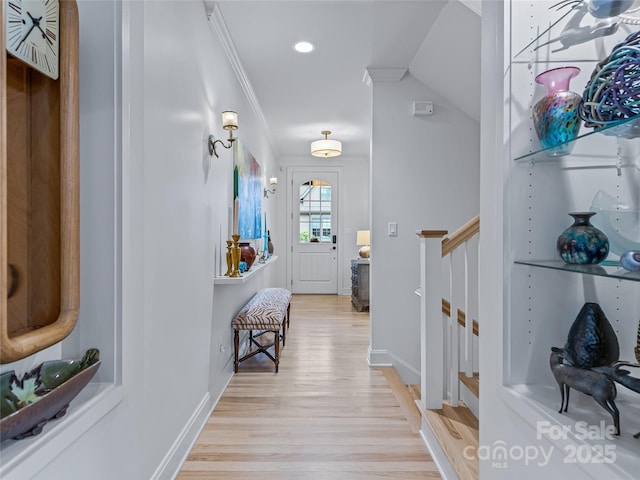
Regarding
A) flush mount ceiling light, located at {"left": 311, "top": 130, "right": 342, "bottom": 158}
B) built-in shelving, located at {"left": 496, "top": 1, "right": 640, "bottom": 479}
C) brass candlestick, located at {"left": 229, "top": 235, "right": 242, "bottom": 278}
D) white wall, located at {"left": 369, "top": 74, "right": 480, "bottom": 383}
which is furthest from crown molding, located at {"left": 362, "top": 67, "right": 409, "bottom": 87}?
built-in shelving, located at {"left": 496, "top": 1, "right": 640, "bottom": 479}

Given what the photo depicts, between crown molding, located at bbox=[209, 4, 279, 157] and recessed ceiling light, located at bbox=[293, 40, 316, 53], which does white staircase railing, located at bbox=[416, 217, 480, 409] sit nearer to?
recessed ceiling light, located at bbox=[293, 40, 316, 53]

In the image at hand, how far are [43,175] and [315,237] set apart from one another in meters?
6.60

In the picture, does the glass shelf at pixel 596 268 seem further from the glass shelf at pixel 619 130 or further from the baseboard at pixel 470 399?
the baseboard at pixel 470 399

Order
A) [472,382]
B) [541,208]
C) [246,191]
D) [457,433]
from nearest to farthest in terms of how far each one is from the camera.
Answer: [541,208] → [457,433] → [472,382] → [246,191]

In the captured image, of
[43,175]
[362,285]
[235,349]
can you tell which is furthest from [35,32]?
[362,285]

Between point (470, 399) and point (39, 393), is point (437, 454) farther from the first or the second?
point (39, 393)

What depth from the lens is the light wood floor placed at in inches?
74.2

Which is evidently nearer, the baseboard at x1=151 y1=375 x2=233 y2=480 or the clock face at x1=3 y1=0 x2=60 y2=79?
the clock face at x1=3 y1=0 x2=60 y2=79

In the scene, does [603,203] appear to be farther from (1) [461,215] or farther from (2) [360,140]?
(2) [360,140]

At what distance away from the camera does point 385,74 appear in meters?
3.37

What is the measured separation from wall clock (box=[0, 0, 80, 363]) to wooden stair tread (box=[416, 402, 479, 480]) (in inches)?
63.8

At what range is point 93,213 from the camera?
1118 millimetres

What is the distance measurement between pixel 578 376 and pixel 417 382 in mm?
2673

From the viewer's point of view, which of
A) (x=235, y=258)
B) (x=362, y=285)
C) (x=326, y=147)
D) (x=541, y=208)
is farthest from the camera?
(x=362, y=285)
